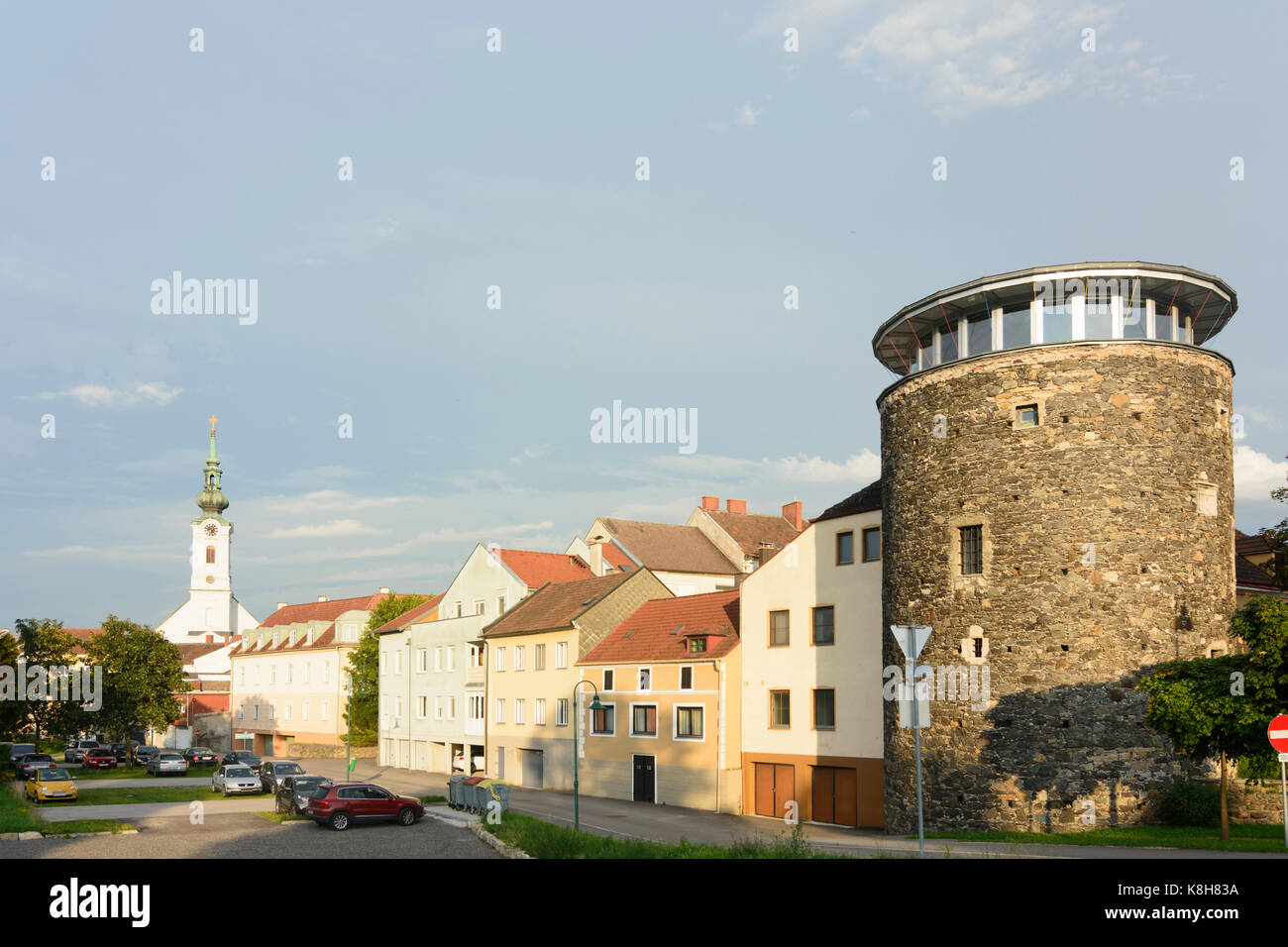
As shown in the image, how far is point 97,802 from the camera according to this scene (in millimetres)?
42062

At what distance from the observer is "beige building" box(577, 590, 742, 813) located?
137ft

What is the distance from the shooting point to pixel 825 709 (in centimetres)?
3788

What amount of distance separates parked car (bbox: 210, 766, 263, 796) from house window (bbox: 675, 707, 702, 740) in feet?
60.0

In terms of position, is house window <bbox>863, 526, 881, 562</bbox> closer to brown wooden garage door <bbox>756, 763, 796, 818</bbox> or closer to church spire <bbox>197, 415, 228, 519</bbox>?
brown wooden garage door <bbox>756, 763, 796, 818</bbox>

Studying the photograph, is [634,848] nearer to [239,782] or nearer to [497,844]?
[497,844]

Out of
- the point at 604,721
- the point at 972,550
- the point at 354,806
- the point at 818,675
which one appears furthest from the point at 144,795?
the point at 972,550

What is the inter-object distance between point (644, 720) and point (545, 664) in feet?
30.2

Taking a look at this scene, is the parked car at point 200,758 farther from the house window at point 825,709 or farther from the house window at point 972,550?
the house window at point 972,550

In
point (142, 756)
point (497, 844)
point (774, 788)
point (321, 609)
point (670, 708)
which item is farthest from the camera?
point (321, 609)

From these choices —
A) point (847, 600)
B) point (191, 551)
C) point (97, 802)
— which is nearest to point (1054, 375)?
point (847, 600)

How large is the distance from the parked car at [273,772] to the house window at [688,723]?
1616 cm

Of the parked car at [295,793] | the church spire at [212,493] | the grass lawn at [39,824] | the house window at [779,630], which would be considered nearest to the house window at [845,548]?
the house window at [779,630]
